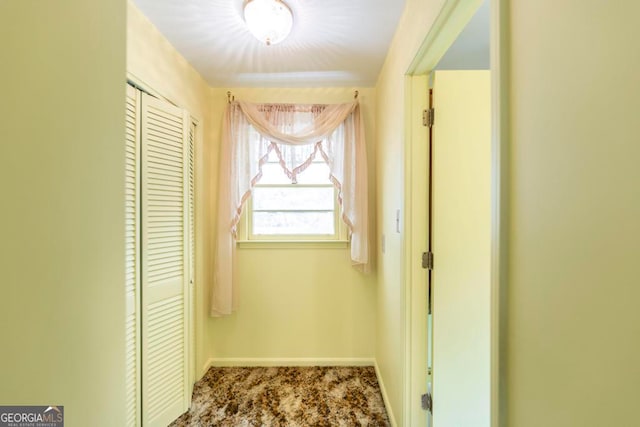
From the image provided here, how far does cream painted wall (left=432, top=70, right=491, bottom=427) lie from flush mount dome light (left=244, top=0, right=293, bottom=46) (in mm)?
883

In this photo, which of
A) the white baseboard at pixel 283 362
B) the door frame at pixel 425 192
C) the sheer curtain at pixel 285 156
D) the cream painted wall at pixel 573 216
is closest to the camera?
the cream painted wall at pixel 573 216

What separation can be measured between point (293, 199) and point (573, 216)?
2183mm

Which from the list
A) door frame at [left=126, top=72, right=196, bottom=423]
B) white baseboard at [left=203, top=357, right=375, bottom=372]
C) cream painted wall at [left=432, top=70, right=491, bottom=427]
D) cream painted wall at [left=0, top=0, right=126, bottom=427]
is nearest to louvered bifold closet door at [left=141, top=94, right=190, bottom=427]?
door frame at [left=126, top=72, right=196, bottom=423]

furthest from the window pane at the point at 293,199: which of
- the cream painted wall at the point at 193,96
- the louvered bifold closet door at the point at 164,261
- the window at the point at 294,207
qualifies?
the louvered bifold closet door at the point at 164,261

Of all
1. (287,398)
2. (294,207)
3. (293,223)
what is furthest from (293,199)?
(287,398)

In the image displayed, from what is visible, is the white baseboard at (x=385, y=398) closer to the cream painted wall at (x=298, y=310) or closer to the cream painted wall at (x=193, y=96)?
the cream painted wall at (x=298, y=310)

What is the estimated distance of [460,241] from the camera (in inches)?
57.6

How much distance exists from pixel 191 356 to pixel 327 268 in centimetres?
128

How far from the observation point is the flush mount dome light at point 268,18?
141 cm

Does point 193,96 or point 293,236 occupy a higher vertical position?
point 193,96

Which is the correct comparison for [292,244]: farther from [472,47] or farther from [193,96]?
[472,47]

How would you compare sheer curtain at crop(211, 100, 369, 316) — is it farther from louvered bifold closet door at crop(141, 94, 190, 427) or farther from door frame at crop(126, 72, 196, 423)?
louvered bifold closet door at crop(141, 94, 190, 427)

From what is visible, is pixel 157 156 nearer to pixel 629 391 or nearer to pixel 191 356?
pixel 191 356

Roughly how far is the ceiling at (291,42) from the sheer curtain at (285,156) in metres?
0.24
